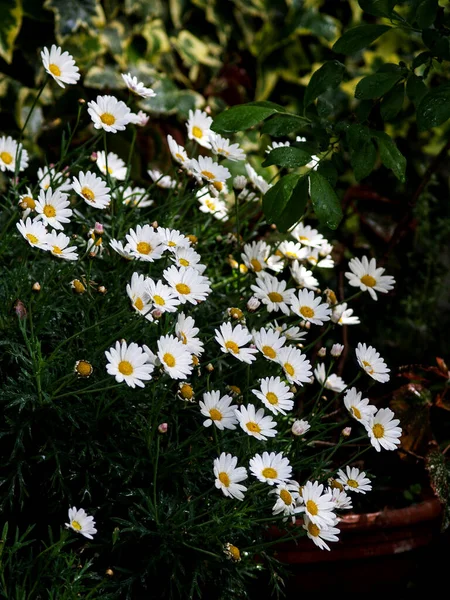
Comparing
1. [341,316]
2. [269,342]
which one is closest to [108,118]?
[269,342]

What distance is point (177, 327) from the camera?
1.31 m

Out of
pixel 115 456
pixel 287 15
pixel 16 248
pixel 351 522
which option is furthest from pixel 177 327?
pixel 287 15

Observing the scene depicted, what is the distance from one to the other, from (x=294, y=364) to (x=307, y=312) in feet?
0.48

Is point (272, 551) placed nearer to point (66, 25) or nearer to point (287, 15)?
point (66, 25)

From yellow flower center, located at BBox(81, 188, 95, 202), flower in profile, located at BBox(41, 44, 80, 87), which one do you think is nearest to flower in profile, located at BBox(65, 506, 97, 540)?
yellow flower center, located at BBox(81, 188, 95, 202)

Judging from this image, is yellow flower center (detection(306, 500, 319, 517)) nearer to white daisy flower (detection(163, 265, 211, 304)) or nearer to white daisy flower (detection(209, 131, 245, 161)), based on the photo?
white daisy flower (detection(163, 265, 211, 304))

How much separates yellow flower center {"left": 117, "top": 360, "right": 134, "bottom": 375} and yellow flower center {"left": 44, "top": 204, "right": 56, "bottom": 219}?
14.1 inches

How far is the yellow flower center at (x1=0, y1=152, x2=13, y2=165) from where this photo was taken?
1.63m

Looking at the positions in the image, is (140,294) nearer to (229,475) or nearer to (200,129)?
(229,475)

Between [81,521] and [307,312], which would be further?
[307,312]

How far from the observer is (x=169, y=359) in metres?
1.23

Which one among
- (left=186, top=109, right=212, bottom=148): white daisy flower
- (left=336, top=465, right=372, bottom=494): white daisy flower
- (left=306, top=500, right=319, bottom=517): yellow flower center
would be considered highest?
(left=186, top=109, right=212, bottom=148): white daisy flower

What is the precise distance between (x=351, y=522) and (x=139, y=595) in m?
0.52

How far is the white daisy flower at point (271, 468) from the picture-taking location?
127 centimetres
